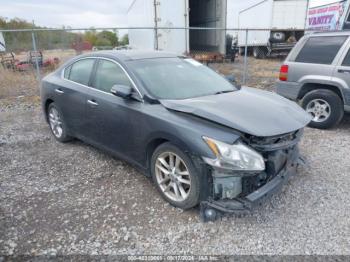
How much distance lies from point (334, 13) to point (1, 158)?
13.2m

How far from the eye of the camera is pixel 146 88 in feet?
10.8

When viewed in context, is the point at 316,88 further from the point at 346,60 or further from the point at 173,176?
the point at 173,176

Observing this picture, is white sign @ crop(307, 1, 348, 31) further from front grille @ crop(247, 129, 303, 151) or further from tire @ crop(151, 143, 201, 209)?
tire @ crop(151, 143, 201, 209)

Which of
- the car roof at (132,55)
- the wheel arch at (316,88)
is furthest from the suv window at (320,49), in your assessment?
the car roof at (132,55)

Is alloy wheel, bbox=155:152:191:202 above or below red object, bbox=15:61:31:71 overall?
below

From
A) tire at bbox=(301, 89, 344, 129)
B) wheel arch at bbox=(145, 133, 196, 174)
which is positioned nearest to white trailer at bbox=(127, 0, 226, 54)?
tire at bbox=(301, 89, 344, 129)

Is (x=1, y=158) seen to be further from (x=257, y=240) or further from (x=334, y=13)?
(x=334, y=13)

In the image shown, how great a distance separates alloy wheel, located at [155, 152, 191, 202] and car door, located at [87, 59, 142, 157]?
494 millimetres

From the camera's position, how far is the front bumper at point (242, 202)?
2.57 meters

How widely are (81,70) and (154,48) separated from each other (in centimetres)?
610

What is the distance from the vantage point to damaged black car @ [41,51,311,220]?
259 centimetres

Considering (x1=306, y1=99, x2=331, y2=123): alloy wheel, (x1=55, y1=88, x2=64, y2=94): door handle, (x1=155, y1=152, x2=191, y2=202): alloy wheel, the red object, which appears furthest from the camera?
the red object

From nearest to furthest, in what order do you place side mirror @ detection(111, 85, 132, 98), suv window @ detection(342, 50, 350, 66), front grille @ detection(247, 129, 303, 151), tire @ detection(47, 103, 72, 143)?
front grille @ detection(247, 129, 303, 151), side mirror @ detection(111, 85, 132, 98), tire @ detection(47, 103, 72, 143), suv window @ detection(342, 50, 350, 66)

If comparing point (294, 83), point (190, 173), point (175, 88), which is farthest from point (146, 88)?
point (294, 83)
